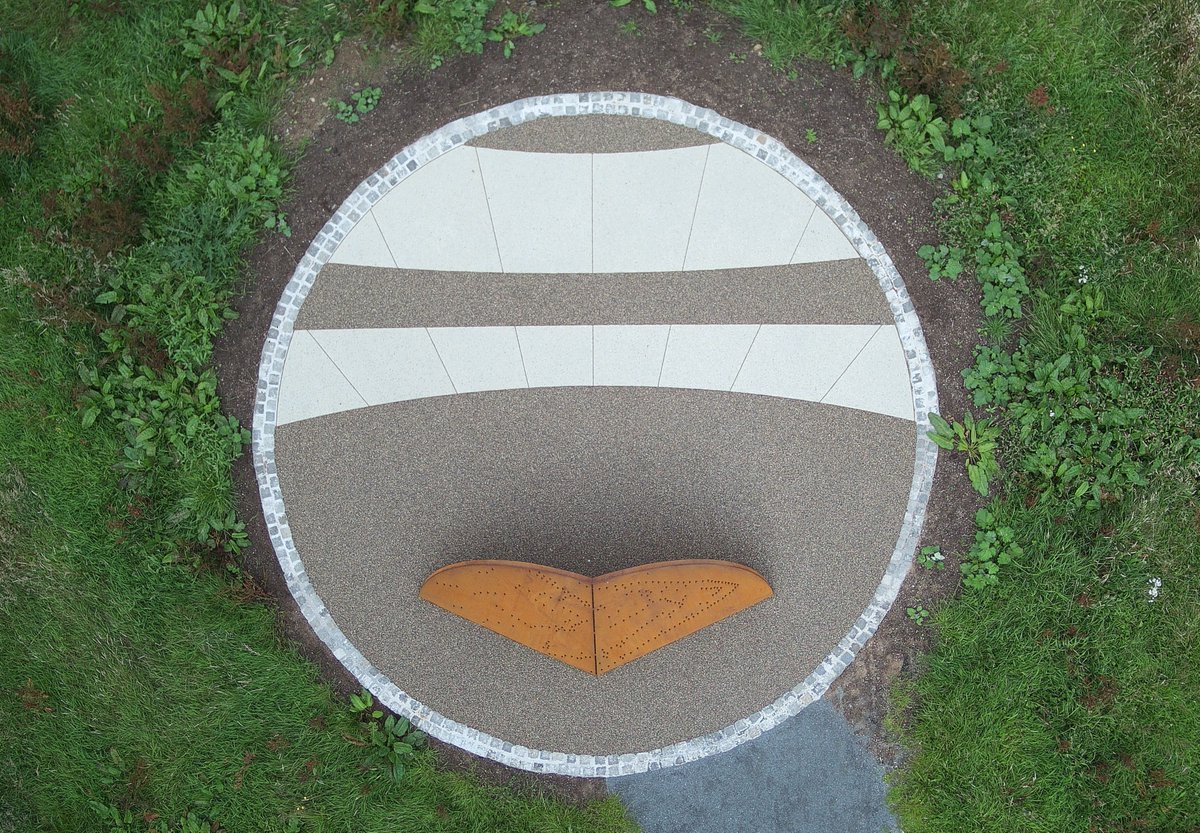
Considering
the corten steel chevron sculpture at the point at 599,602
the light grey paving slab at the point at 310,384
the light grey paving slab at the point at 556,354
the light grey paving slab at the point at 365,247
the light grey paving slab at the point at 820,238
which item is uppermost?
the light grey paving slab at the point at 820,238

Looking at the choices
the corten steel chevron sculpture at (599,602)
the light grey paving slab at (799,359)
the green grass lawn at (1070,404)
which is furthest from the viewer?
the light grey paving slab at (799,359)

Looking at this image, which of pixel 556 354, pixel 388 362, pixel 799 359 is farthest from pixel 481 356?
pixel 799 359

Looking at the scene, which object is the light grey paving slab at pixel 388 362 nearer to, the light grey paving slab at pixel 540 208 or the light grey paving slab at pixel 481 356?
the light grey paving slab at pixel 481 356

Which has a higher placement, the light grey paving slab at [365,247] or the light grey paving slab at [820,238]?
the light grey paving slab at [820,238]

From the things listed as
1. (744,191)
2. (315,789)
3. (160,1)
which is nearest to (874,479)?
(744,191)

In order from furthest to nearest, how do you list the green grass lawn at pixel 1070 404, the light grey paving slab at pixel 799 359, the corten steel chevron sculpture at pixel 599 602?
the light grey paving slab at pixel 799 359 → the green grass lawn at pixel 1070 404 → the corten steel chevron sculpture at pixel 599 602

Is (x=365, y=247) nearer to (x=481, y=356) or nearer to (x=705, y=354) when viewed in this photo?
(x=481, y=356)

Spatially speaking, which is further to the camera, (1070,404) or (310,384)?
(310,384)

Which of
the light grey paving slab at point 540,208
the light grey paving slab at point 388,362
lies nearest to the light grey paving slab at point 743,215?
the light grey paving slab at point 540,208
